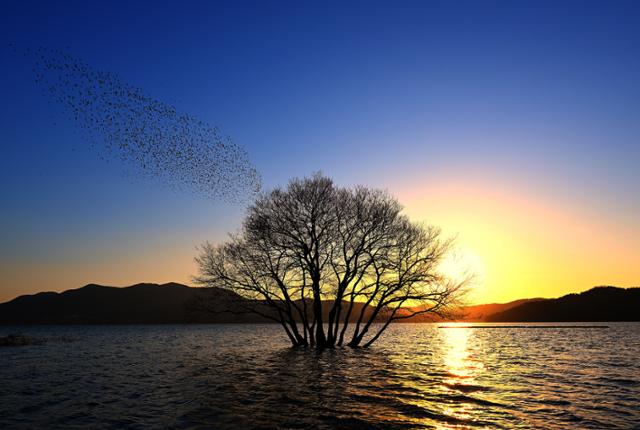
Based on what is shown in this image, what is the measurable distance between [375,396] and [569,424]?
26.2ft

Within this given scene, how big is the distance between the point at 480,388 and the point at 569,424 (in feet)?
24.6

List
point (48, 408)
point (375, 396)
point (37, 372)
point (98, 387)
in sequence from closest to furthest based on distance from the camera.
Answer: point (48, 408)
point (375, 396)
point (98, 387)
point (37, 372)

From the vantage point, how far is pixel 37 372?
1189 inches

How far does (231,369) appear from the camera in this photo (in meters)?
30.4

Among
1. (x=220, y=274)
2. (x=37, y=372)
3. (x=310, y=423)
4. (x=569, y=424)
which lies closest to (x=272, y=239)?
(x=220, y=274)

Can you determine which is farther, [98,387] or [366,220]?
[366,220]

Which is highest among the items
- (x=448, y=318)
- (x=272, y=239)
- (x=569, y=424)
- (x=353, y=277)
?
(x=272, y=239)

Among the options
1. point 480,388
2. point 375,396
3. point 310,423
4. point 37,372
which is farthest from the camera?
point 37,372

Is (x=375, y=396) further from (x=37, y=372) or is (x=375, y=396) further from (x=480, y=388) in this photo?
(x=37, y=372)

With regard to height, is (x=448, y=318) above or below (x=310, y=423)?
above

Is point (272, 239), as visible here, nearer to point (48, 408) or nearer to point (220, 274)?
point (220, 274)

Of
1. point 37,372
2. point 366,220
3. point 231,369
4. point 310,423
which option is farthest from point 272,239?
point 310,423

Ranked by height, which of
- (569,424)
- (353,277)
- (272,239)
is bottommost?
(569,424)

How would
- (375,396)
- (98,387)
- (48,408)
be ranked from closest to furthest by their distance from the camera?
(48,408)
(375,396)
(98,387)
